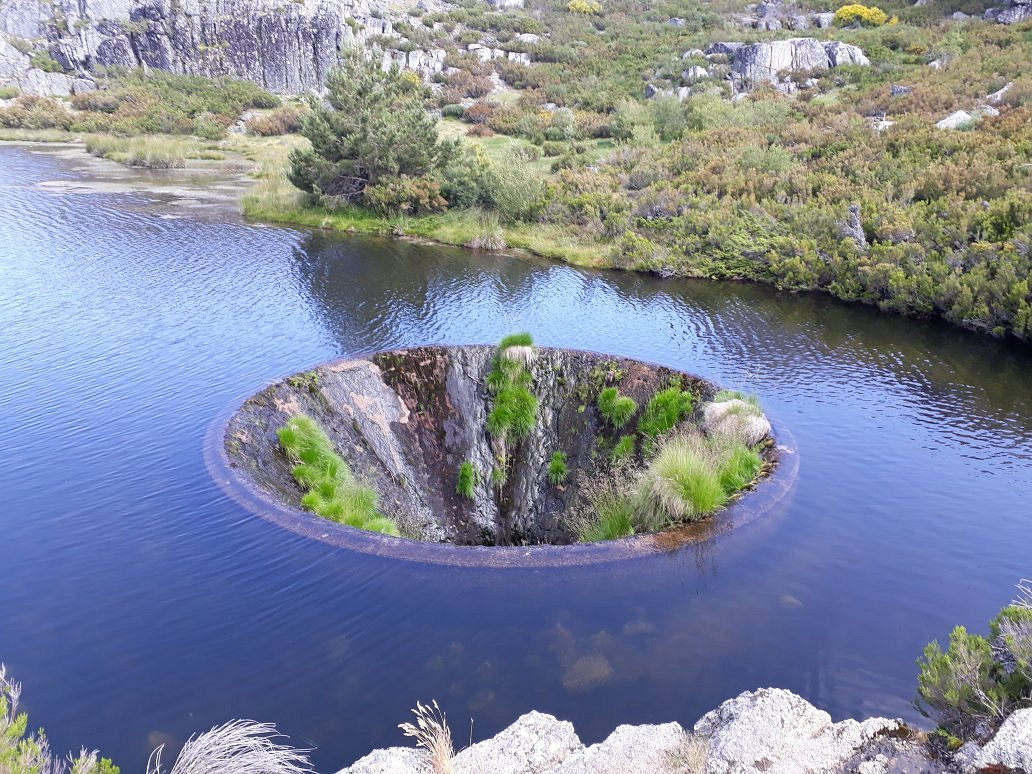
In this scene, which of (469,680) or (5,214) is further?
(5,214)

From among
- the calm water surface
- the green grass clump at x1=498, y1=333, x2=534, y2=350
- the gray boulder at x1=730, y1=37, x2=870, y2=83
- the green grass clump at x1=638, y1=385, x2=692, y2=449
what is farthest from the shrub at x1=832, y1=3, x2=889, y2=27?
the green grass clump at x1=638, y1=385, x2=692, y2=449

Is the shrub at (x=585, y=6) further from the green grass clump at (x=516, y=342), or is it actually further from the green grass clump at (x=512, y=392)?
the green grass clump at (x=512, y=392)

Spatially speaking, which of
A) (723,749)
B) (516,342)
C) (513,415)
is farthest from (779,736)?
(516,342)

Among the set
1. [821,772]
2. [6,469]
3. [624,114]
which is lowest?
[6,469]

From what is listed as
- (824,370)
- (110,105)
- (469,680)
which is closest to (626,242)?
(824,370)

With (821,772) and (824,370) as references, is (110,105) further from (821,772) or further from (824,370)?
(821,772)

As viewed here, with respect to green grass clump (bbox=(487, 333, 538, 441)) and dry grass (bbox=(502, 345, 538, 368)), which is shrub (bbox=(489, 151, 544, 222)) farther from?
dry grass (bbox=(502, 345, 538, 368))
